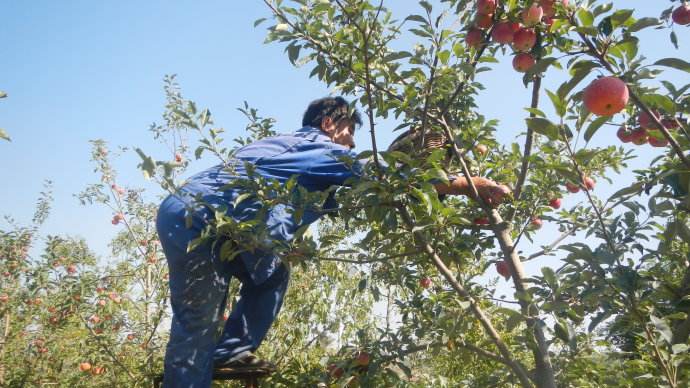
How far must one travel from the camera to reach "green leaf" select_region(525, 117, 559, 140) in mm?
1333

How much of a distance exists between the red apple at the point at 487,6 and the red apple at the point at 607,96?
20.4 inches

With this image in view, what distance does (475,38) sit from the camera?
1.86m

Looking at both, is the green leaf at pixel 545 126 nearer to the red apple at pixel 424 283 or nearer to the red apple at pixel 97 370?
the red apple at pixel 424 283

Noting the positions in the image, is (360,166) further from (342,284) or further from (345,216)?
(342,284)

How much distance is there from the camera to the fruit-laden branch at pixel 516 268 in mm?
1642

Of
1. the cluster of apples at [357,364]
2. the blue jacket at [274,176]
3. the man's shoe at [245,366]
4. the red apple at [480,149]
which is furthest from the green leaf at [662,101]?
the man's shoe at [245,366]

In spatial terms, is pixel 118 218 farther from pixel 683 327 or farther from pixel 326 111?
pixel 683 327

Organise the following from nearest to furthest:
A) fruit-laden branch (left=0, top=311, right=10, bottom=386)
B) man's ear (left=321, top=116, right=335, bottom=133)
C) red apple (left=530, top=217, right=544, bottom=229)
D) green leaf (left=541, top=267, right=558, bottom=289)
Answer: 1. green leaf (left=541, top=267, right=558, bottom=289)
2. red apple (left=530, top=217, right=544, bottom=229)
3. man's ear (left=321, top=116, right=335, bottom=133)
4. fruit-laden branch (left=0, top=311, right=10, bottom=386)

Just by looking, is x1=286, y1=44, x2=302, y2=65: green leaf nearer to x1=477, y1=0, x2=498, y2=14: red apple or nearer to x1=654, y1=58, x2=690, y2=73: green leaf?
x1=477, y1=0, x2=498, y2=14: red apple

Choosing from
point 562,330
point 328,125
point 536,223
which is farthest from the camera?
point 328,125

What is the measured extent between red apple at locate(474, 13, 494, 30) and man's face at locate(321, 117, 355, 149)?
89 centimetres

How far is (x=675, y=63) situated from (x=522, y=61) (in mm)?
593

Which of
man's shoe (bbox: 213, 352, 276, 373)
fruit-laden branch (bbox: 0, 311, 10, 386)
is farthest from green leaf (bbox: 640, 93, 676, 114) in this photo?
fruit-laden branch (bbox: 0, 311, 10, 386)

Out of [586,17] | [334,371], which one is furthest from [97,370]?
[586,17]
